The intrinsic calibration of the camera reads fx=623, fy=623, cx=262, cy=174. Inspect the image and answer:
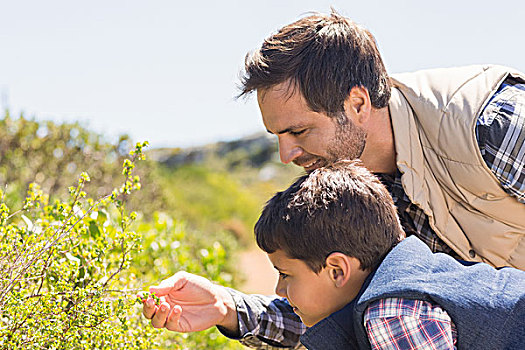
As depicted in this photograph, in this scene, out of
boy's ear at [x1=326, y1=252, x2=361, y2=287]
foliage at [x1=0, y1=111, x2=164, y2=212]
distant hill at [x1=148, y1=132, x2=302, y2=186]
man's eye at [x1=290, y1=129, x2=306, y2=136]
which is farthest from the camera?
distant hill at [x1=148, y1=132, x2=302, y2=186]

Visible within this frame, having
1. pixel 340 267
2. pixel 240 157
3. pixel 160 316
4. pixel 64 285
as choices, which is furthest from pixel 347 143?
pixel 240 157

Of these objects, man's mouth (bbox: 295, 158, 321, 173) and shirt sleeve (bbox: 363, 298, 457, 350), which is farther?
man's mouth (bbox: 295, 158, 321, 173)

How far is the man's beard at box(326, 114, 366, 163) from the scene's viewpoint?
249cm

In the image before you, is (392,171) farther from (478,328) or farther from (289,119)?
(478,328)

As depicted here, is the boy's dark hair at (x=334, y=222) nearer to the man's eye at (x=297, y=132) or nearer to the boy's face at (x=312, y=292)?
the boy's face at (x=312, y=292)

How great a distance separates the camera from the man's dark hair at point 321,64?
2617 millimetres

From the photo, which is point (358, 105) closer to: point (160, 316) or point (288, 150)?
point (288, 150)

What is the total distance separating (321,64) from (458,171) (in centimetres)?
74

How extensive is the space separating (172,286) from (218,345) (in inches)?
69.6

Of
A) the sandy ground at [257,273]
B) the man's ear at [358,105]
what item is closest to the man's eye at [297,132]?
the man's ear at [358,105]

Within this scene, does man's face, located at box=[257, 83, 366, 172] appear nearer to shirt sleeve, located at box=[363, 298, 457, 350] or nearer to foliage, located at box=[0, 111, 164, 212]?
shirt sleeve, located at box=[363, 298, 457, 350]

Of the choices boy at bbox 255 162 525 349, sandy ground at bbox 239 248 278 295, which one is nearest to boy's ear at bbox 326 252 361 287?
boy at bbox 255 162 525 349

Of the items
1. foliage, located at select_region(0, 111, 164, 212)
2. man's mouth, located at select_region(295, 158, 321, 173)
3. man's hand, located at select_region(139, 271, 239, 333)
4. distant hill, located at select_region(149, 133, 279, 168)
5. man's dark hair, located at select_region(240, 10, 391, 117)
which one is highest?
man's dark hair, located at select_region(240, 10, 391, 117)

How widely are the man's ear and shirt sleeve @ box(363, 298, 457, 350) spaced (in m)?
1.11
